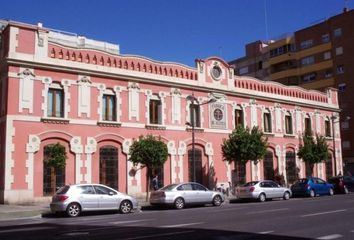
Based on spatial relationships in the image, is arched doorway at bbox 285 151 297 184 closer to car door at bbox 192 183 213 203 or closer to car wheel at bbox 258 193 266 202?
car wheel at bbox 258 193 266 202

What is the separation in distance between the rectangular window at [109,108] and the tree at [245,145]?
9310 mm

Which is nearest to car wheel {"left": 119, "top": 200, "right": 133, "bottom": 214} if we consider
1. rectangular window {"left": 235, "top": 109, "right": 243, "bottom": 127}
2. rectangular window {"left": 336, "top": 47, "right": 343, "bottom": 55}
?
rectangular window {"left": 235, "top": 109, "right": 243, "bottom": 127}

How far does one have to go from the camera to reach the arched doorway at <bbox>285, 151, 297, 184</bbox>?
137ft

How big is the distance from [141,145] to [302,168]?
66.6 ft

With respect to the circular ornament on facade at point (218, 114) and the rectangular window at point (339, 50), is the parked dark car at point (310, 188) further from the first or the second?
the rectangular window at point (339, 50)

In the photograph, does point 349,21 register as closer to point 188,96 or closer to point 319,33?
point 319,33

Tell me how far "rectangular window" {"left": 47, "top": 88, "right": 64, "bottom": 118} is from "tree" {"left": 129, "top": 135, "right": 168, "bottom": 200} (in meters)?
5.02

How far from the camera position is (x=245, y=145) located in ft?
110

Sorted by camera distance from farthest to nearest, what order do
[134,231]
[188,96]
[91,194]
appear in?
1. [188,96]
2. [91,194]
3. [134,231]

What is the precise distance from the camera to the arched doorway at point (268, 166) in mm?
39375

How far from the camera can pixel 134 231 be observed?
515 inches

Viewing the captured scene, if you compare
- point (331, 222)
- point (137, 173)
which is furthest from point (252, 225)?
point (137, 173)

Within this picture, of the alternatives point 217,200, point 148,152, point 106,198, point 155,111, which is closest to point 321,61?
point 155,111

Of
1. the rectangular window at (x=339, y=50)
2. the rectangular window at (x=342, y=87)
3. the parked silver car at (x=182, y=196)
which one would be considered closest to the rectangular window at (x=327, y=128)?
the rectangular window at (x=342, y=87)
